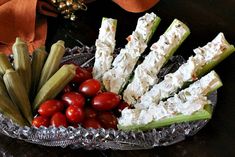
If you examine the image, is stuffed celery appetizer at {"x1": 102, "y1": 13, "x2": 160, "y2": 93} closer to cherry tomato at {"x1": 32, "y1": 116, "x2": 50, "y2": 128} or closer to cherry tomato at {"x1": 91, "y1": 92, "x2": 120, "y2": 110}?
cherry tomato at {"x1": 91, "y1": 92, "x2": 120, "y2": 110}

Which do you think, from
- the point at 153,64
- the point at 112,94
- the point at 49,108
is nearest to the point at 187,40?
the point at 153,64

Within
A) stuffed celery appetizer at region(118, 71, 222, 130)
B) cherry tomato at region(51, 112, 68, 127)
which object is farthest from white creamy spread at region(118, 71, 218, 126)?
cherry tomato at region(51, 112, 68, 127)

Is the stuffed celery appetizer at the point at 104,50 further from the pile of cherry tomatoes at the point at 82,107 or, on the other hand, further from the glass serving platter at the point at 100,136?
the glass serving platter at the point at 100,136

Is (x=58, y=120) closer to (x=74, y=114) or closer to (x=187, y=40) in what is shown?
(x=74, y=114)

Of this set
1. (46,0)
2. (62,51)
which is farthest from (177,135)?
(46,0)

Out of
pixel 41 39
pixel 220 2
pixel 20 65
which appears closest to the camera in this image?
pixel 20 65

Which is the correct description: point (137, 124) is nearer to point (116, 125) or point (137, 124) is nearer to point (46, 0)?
point (116, 125)

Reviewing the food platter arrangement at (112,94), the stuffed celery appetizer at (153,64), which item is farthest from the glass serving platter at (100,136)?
the stuffed celery appetizer at (153,64)
